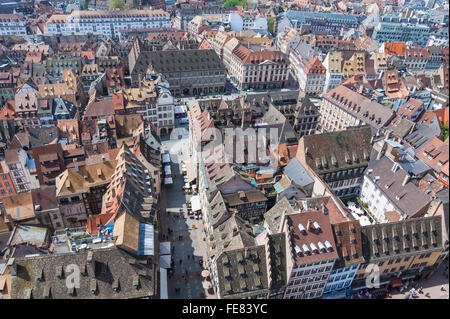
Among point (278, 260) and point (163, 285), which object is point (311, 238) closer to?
point (278, 260)

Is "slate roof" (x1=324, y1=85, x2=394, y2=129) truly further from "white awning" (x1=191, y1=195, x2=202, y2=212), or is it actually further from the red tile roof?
the red tile roof

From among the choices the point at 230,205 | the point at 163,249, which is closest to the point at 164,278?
the point at 163,249

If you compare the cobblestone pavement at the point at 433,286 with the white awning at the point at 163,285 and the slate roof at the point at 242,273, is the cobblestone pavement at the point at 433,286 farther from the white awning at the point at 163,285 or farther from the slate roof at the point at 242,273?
the white awning at the point at 163,285

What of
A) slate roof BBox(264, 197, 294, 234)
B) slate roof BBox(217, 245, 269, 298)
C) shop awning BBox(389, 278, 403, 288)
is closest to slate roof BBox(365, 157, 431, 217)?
shop awning BBox(389, 278, 403, 288)

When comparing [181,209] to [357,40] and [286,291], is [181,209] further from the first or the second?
[357,40]

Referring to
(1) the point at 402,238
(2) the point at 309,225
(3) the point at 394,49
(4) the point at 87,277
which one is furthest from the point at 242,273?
(3) the point at 394,49

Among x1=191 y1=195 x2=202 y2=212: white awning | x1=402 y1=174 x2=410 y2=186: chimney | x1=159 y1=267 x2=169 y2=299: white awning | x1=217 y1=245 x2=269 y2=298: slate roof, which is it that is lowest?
x1=159 y1=267 x2=169 y2=299: white awning

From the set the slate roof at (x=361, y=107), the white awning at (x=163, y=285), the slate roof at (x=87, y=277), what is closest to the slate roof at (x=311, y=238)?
the white awning at (x=163, y=285)
